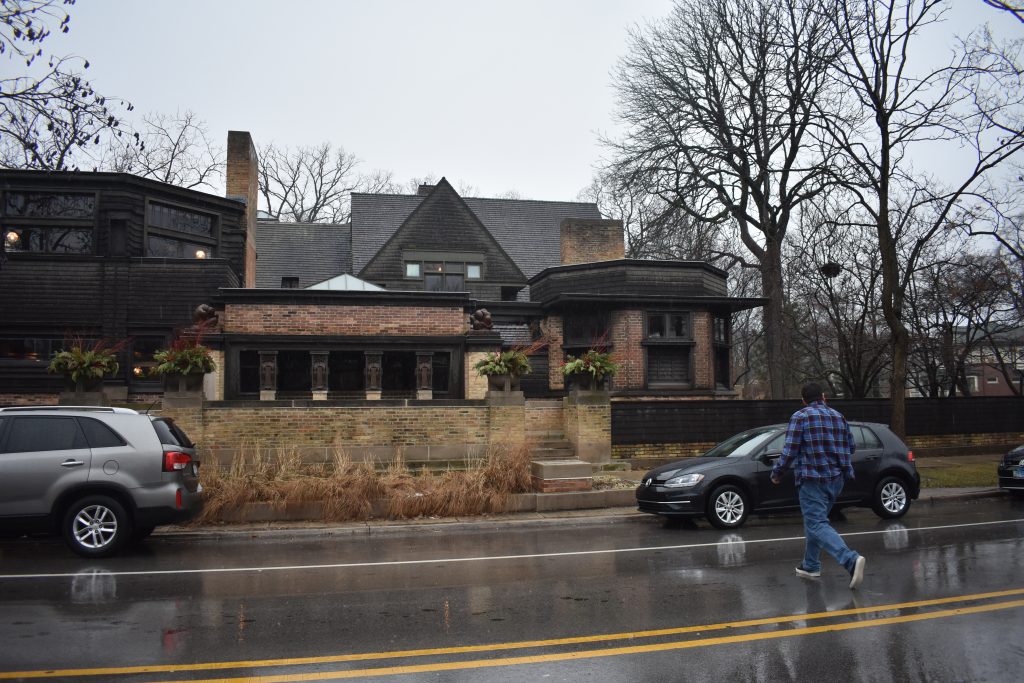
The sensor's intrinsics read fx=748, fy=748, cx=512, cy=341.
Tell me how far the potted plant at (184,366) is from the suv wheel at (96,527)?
614cm

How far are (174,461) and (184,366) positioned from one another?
6.10m

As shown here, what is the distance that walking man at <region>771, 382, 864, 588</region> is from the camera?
6902 mm

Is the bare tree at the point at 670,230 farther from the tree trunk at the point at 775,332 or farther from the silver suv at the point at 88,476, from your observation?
the silver suv at the point at 88,476

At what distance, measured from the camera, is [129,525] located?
9.05m

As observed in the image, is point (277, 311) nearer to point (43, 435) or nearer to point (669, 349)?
point (43, 435)

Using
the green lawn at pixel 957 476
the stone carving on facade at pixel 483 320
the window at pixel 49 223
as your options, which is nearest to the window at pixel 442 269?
the stone carving on facade at pixel 483 320

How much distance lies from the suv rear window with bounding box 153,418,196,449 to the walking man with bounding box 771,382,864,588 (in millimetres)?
7340

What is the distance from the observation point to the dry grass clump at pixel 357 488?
11602mm

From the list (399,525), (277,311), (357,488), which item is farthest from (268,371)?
(399,525)

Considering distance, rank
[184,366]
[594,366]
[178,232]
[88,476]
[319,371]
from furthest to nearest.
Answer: [178,232]
[319,371]
[594,366]
[184,366]
[88,476]

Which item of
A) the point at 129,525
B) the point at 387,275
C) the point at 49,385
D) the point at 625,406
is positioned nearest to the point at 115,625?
the point at 129,525

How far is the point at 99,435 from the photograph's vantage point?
923 cm

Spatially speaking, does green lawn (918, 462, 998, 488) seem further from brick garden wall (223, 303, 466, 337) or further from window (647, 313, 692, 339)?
brick garden wall (223, 303, 466, 337)

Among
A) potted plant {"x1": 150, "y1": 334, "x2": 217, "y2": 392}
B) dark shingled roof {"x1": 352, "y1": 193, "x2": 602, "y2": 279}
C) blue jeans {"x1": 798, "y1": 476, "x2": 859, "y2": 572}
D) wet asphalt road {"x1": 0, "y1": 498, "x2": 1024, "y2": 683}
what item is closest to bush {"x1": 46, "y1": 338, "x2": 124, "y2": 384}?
potted plant {"x1": 150, "y1": 334, "x2": 217, "y2": 392}
